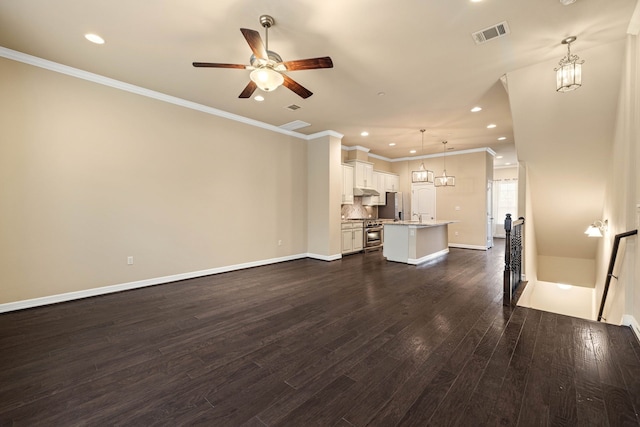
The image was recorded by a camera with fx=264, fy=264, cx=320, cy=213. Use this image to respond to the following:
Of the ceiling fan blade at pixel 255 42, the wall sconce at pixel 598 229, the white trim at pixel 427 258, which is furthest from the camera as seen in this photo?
the white trim at pixel 427 258

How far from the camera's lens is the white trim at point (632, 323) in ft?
8.35

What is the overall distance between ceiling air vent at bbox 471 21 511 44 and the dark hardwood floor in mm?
3152

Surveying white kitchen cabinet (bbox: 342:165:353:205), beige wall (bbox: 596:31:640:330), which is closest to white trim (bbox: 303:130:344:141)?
white kitchen cabinet (bbox: 342:165:353:205)

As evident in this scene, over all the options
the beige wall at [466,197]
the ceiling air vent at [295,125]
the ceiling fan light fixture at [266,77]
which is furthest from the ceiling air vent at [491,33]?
the beige wall at [466,197]

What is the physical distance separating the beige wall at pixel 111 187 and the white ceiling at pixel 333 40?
1.84 ft

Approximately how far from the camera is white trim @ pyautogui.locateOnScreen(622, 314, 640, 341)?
8.35 feet

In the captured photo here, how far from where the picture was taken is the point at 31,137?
11.1 ft

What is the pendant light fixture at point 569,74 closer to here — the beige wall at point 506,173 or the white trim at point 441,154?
the white trim at point 441,154

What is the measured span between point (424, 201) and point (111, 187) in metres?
8.74

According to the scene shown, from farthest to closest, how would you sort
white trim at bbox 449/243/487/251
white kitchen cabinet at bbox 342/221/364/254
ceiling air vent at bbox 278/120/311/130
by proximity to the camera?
white trim at bbox 449/243/487/251, white kitchen cabinet at bbox 342/221/364/254, ceiling air vent at bbox 278/120/311/130

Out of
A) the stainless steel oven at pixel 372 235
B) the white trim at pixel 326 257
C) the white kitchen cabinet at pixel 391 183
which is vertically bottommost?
the white trim at pixel 326 257

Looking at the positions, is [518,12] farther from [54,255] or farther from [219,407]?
[54,255]

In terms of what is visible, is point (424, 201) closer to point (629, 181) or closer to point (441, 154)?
point (441, 154)

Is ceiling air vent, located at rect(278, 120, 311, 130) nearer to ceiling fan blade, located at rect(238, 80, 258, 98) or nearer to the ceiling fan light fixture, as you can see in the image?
ceiling fan blade, located at rect(238, 80, 258, 98)
